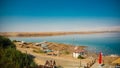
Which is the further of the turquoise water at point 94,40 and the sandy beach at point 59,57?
the sandy beach at point 59,57

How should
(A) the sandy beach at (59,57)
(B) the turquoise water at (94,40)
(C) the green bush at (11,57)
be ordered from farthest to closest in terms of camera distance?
(A) the sandy beach at (59,57) < (B) the turquoise water at (94,40) < (C) the green bush at (11,57)

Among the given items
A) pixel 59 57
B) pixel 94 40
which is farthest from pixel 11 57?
pixel 94 40

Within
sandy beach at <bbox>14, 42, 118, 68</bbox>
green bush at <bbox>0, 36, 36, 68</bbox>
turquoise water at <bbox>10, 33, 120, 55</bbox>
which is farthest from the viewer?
sandy beach at <bbox>14, 42, 118, 68</bbox>

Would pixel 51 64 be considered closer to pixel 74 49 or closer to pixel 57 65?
pixel 57 65

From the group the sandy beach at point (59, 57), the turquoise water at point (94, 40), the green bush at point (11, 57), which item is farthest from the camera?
the sandy beach at point (59, 57)

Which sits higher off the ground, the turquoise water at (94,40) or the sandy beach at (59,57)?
the turquoise water at (94,40)

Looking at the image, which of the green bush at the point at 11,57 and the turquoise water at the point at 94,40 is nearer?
the green bush at the point at 11,57
